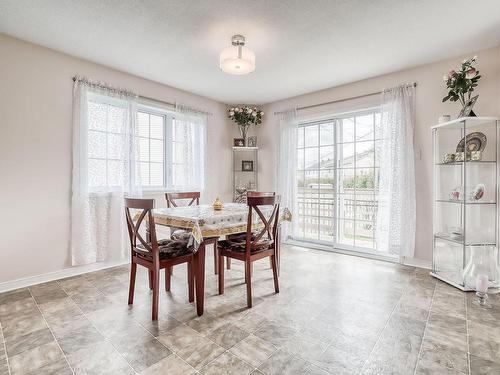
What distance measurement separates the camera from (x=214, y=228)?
2219mm

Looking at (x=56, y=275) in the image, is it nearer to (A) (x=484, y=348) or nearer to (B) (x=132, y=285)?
(B) (x=132, y=285)

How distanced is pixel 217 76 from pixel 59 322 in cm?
314

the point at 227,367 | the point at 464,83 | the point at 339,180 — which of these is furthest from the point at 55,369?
the point at 464,83

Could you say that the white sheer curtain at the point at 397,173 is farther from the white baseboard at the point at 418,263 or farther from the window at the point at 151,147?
the window at the point at 151,147

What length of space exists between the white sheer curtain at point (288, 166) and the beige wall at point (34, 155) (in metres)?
2.77

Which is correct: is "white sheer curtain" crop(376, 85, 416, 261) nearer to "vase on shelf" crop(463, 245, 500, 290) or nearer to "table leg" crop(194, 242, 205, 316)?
"vase on shelf" crop(463, 245, 500, 290)

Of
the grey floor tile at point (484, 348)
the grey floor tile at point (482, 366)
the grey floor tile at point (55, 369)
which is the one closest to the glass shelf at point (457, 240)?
the grey floor tile at point (484, 348)

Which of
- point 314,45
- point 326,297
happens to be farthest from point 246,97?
point 326,297

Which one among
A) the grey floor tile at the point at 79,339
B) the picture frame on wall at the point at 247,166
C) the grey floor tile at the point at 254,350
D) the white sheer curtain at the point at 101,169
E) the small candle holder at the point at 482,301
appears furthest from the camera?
the picture frame on wall at the point at 247,166

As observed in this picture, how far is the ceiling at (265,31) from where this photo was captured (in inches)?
86.3

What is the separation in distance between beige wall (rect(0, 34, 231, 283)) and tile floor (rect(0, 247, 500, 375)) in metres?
0.42

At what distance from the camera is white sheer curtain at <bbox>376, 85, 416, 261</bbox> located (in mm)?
3328

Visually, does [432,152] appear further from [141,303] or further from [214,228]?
[141,303]

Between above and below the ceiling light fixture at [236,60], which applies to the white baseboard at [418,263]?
below
